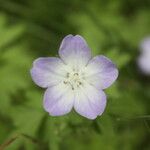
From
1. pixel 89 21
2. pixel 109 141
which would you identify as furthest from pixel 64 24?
pixel 109 141

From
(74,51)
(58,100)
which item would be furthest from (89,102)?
(74,51)

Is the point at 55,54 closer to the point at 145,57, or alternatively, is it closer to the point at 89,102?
the point at 145,57

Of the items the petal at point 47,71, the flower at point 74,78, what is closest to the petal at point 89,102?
the flower at point 74,78

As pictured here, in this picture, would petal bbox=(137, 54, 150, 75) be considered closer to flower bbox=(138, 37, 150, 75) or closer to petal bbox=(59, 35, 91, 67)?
flower bbox=(138, 37, 150, 75)

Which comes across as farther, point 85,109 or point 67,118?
point 67,118

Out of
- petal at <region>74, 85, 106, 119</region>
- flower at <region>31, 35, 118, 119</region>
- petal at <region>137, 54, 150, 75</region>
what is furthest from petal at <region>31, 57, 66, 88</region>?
petal at <region>137, 54, 150, 75</region>

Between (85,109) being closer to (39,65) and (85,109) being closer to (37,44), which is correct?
Answer: (39,65)
